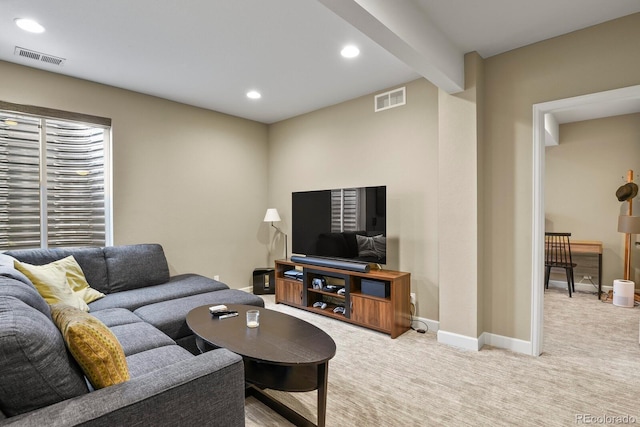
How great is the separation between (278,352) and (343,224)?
2.12m

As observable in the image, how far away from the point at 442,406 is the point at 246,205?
3718 mm

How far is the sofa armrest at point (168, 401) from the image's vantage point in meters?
0.97

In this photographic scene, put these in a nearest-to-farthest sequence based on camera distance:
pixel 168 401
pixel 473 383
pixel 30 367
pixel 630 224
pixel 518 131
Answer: pixel 30 367, pixel 168 401, pixel 473 383, pixel 518 131, pixel 630 224

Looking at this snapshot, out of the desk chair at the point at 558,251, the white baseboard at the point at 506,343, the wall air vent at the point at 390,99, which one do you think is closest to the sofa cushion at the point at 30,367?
the white baseboard at the point at 506,343

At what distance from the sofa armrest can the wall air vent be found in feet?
10.5

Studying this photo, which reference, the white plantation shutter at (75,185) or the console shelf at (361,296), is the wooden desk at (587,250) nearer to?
the console shelf at (361,296)

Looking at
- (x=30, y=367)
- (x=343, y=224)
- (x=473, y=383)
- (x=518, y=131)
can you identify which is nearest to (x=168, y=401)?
(x=30, y=367)

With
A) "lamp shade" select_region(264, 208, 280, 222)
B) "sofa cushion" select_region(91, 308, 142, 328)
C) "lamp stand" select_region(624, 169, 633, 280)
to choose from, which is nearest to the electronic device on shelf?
"lamp shade" select_region(264, 208, 280, 222)

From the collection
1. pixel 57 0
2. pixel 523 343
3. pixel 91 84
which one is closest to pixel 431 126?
pixel 523 343

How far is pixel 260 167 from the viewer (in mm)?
5180

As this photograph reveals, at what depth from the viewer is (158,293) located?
10.3 feet

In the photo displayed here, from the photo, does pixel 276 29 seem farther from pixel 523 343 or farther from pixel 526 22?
pixel 523 343

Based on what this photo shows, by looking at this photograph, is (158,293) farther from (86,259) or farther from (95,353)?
(95,353)

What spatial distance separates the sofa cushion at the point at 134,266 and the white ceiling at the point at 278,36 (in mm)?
1822
